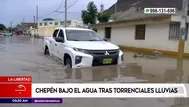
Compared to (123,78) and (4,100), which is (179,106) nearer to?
(123,78)

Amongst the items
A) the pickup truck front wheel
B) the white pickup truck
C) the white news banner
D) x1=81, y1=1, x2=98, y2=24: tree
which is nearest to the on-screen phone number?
the white pickup truck

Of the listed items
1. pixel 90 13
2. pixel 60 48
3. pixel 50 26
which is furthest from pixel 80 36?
pixel 50 26

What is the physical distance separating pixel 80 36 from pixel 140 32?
33.8ft

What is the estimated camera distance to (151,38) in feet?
56.0

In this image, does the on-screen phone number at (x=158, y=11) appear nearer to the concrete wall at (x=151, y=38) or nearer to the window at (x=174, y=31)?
the window at (x=174, y=31)

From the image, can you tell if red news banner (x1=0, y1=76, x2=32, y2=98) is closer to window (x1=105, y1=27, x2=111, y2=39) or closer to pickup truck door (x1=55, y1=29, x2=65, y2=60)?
pickup truck door (x1=55, y1=29, x2=65, y2=60)

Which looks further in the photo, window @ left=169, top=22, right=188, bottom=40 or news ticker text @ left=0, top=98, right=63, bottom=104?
window @ left=169, top=22, right=188, bottom=40

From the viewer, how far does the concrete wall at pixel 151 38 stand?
609 inches

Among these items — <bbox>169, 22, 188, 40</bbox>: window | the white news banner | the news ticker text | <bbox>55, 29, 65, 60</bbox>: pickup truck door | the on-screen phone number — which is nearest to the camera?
the news ticker text

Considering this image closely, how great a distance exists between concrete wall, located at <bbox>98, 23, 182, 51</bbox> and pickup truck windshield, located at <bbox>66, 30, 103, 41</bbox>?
282 inches

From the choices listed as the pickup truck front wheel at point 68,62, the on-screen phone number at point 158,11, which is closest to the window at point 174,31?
the on-screen phone number at point 158,11

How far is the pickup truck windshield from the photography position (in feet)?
29.6

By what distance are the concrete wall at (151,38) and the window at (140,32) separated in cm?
35

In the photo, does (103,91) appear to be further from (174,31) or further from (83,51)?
(174,31)
